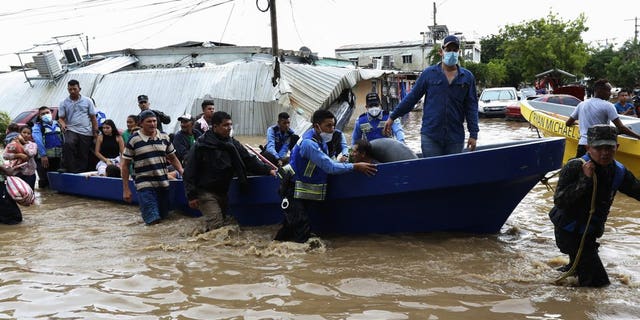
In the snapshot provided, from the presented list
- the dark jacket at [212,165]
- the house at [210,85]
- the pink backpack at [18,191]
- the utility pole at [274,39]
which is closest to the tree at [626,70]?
the house at [210,85]

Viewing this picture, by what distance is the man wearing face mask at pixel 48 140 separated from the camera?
9.91m

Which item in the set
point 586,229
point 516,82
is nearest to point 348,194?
point 586,229

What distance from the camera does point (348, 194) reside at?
5.50 metres

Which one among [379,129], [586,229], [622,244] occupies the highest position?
[379,129]

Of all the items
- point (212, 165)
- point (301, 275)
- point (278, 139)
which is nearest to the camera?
point (301, 275)

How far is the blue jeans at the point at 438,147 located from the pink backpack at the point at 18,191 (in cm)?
500

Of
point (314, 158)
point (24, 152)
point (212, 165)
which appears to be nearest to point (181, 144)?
point (212, 165)

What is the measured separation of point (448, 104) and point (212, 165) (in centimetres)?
256

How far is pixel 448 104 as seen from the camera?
5629mm

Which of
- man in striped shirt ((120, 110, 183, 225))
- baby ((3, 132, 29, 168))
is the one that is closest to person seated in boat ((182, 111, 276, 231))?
man in striped shirt ((120, 110, 183, 225))

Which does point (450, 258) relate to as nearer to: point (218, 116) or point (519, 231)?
point (519, 231)

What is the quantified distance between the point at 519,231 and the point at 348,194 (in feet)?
6.64

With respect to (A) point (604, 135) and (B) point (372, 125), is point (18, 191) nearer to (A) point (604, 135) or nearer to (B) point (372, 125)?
(B) point (372, 125)

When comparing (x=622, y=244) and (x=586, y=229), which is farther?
(x=622, y=244)
